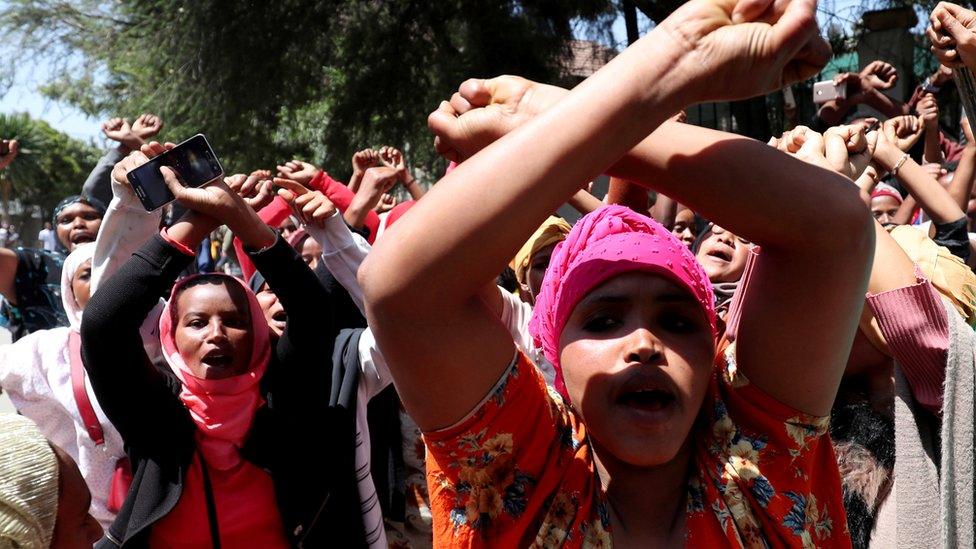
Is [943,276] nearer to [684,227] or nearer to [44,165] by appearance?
[684,227]

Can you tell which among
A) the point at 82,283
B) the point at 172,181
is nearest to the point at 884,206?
the point at 172,181

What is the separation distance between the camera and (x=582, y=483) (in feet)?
5.17

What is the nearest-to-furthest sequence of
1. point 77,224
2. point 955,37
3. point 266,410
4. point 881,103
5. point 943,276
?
1. point 943,276
2. point 955,37
3. point 266,410
4. point 77,224
5. point 881,103

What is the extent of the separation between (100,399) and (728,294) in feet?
6.94

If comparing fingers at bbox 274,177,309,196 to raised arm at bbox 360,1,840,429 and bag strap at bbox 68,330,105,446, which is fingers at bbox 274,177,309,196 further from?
raised arm at bbox 360,1,840,429

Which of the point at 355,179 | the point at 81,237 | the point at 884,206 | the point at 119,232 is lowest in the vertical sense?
the point at 884,206

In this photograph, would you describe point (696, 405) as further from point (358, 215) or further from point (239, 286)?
point (358, 215)

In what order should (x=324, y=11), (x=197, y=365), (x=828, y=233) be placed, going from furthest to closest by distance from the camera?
(x=324, y=11)
(x=197, y=365)
(x=828, y=233)

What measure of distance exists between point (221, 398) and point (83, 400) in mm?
528

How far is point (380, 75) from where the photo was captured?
35.6 feet

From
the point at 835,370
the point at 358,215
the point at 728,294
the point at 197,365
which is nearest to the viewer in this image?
the point at 835,370

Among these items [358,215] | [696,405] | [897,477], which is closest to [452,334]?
[696,405]

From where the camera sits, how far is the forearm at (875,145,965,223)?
2.84 m

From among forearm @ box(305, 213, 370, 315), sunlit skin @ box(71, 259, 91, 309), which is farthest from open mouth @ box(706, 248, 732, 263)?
sunlit skin @ box(71, 259, 91, 309)
